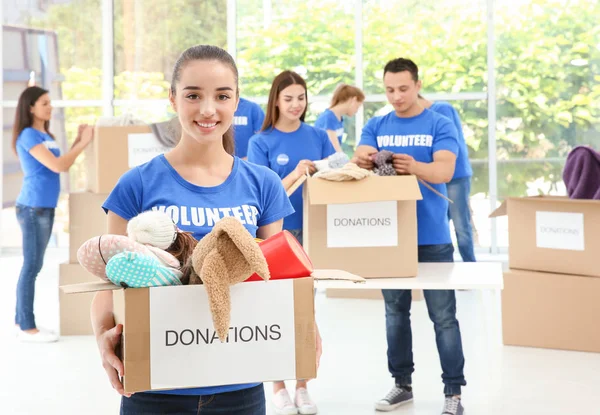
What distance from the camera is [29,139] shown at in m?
4.38

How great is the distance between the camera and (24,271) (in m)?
4.36

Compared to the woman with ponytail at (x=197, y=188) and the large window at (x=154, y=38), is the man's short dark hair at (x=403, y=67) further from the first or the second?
the large window at (x=154, y=38)

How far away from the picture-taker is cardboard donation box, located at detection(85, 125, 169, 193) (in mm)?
4297

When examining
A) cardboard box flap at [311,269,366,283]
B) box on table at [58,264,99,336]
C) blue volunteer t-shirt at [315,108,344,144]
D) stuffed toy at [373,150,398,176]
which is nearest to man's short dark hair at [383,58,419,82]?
stuffed toy at [373,150,398,176]

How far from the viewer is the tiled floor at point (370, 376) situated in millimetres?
3211

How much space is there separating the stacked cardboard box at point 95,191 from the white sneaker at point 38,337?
0.13 m

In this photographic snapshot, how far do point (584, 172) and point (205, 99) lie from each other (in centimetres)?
295

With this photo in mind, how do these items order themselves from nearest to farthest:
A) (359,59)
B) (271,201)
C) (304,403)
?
(271,201), (304,403), (359,59)

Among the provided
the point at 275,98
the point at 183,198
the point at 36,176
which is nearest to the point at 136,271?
the point at 183,198

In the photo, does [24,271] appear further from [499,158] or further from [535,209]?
[499,158]

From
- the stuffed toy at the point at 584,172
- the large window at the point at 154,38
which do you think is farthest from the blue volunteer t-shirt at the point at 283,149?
the large window at the point at 154,38

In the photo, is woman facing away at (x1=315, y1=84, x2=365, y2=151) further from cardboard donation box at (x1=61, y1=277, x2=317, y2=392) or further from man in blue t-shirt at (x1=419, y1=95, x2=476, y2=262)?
cardboard donation box at (x1=61, y1=277, x2=317, y2=392)

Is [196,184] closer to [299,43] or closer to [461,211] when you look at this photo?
[461,211]

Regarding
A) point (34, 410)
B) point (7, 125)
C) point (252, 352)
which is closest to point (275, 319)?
point (252, 352)
